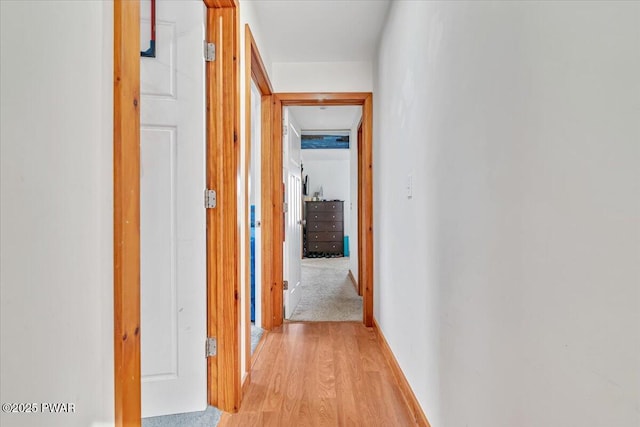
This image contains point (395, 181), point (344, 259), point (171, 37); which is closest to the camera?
point (171, 37)

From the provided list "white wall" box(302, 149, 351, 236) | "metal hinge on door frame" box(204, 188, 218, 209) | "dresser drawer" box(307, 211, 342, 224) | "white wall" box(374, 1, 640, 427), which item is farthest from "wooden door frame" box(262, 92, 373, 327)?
"white wall" box(302, 149, 351, 236)

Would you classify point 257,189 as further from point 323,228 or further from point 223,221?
point 323,228

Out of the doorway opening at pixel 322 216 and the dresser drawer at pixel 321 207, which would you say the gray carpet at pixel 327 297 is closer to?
the doorway opening at pixel 322 216

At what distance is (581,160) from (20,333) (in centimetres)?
94

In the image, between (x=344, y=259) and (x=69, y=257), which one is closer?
(x=69, y=257)

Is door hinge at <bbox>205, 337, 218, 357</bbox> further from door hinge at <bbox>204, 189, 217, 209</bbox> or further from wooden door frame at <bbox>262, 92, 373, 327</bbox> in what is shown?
wooden door frame at <bbox>262, 92, 373, 327</bbox>

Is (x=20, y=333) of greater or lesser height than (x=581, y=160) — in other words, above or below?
below

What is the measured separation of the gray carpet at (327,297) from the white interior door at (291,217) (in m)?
0.18

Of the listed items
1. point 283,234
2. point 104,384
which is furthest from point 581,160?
point 283,234

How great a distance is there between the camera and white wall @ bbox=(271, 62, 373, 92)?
3084 mm

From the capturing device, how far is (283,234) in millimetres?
3123

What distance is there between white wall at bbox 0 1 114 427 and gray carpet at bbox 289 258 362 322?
268 centimetres

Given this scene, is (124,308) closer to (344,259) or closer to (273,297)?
(273,297)

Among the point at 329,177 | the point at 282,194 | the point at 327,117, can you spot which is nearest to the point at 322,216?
the point at 329,177
